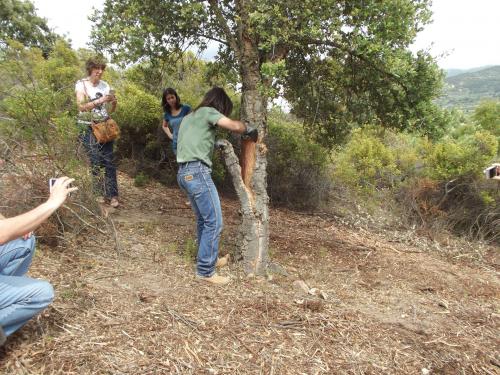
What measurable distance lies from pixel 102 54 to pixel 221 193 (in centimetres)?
398

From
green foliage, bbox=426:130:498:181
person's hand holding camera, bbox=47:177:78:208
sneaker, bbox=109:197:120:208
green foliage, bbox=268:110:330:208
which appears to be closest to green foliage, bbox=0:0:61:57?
green foliage, bbox=268:110:330:208

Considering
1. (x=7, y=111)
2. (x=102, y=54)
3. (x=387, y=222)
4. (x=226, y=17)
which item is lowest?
(x=387, y=222)

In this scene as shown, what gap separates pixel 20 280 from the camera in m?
2.48

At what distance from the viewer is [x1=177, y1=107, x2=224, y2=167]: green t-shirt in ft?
12.5

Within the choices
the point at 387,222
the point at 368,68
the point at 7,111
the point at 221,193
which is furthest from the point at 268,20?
the point at 387,222

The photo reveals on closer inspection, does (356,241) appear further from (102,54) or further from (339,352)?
(102,54)

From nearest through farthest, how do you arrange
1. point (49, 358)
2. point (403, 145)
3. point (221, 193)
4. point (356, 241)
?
point (49, 358) → point (356, 241) → point (221, 193) → point (403, 145)

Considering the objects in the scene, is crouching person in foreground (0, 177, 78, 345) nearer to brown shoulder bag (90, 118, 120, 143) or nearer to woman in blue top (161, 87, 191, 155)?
brown shoulder bag (90, 118, 120, 143)

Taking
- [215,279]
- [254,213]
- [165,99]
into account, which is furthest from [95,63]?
[215,279]

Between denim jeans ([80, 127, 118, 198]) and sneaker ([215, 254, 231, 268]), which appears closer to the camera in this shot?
sneaker ([215, 254, 231, 268])

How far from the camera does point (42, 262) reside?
12.6 feet

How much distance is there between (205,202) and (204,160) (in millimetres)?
391

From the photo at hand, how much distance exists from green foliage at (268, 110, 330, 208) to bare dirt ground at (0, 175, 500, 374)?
2812 mm

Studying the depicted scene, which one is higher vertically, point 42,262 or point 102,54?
A: point 102,54
